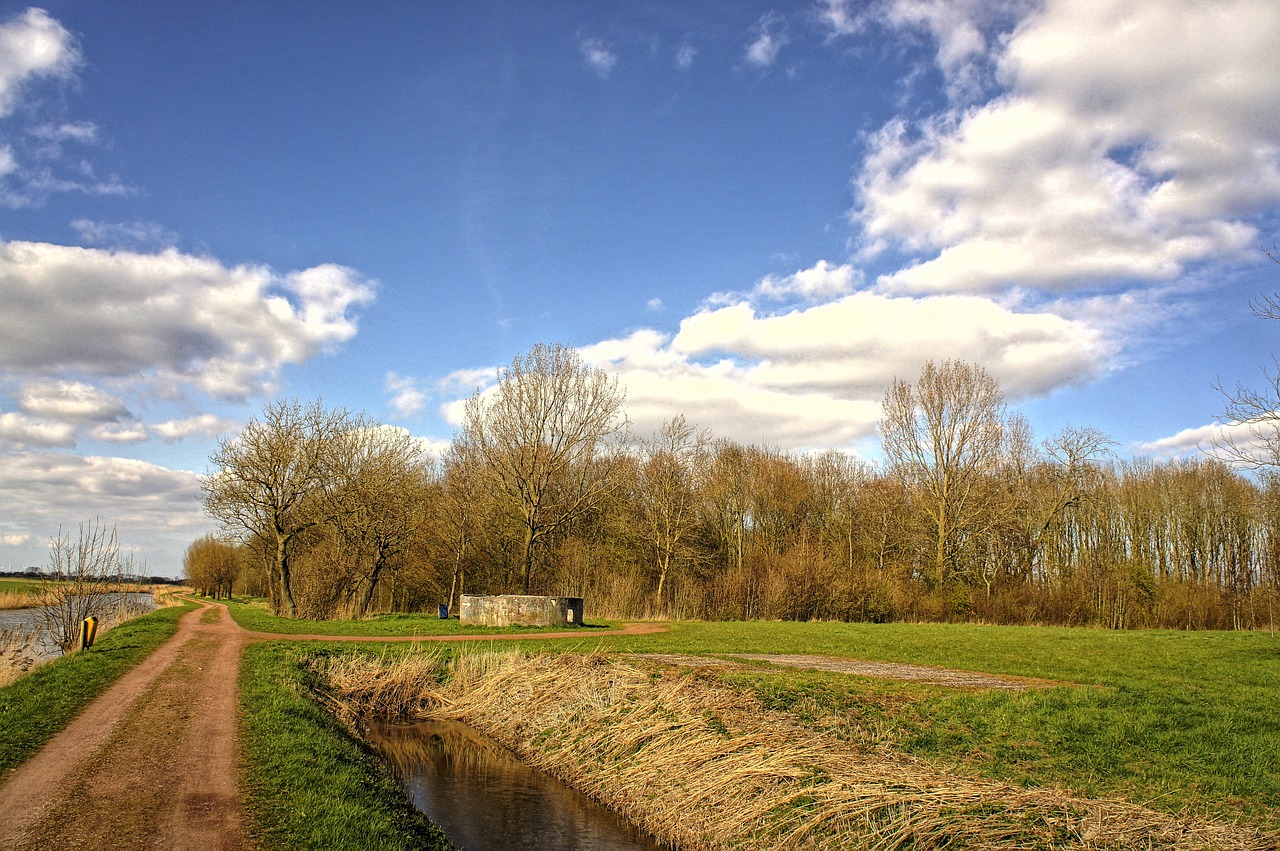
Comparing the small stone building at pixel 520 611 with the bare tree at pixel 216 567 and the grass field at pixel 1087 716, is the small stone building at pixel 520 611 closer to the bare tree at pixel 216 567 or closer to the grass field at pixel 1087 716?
the grass field at pixel 1087 716

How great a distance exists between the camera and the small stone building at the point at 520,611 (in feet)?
94.3

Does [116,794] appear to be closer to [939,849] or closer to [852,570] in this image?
[939,849]

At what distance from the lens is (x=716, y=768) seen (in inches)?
400

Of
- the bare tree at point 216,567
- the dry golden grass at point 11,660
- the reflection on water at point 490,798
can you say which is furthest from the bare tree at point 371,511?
the bare tree at point 216,567

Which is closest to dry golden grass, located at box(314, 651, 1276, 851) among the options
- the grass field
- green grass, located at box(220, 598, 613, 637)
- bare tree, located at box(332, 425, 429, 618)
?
the grass field

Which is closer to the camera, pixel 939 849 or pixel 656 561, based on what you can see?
pixel 939 849

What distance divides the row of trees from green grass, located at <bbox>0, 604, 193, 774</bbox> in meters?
14.1

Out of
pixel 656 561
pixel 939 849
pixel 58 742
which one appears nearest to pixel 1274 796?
pixel 939 849

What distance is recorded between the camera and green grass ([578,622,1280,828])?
9023 mm

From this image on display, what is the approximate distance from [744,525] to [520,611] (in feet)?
83.6

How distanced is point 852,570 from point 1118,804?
36.4 metres

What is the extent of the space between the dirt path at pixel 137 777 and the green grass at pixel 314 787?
26cm

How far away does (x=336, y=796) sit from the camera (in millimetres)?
8672

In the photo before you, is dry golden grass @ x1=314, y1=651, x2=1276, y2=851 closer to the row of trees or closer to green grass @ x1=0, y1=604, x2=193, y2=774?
green grass @ x1=0, y1=604, x2=193, y2=774
